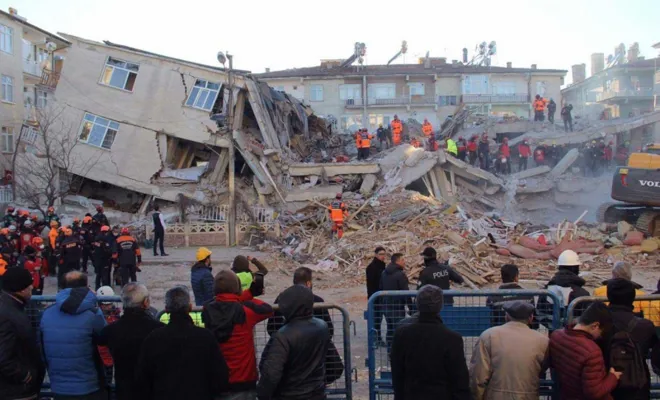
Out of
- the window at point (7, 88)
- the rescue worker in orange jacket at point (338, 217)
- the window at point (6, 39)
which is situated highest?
the window at point (6, 39)

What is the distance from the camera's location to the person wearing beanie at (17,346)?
210 inches

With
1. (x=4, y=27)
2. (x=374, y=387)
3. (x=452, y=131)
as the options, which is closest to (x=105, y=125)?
(x=4, y=27)

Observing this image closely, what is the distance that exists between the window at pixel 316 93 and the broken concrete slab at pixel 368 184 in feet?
96.9

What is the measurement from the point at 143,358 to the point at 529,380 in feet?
9.84

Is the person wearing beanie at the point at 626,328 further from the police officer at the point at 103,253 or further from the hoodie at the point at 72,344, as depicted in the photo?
the police officer at the point at 103,253

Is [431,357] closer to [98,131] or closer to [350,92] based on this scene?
[98,131]

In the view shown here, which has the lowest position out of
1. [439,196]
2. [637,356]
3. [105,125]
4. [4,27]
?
[637,356]

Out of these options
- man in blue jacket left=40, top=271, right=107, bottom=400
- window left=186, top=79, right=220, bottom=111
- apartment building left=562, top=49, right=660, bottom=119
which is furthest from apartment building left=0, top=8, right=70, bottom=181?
apartment building left=562, top=49, right=660, bottom=119

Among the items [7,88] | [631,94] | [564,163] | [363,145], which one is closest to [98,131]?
[363,145]

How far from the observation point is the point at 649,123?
31.3m

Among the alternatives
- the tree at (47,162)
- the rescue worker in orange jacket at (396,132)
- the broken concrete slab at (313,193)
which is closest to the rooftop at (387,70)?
the rescue worker in orange jacket at (396,132)

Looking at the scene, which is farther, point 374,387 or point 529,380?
point 374,387

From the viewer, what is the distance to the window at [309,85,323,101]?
5391cm

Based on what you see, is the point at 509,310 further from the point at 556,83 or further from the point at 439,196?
the point at 556,83
